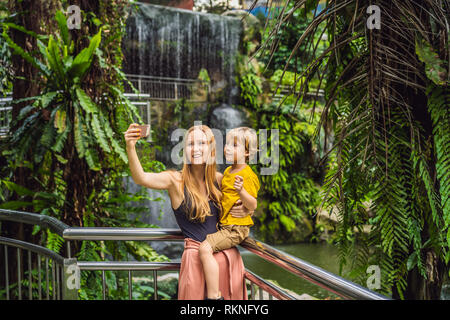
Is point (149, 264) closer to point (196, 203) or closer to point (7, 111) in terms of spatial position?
point (196, 203)

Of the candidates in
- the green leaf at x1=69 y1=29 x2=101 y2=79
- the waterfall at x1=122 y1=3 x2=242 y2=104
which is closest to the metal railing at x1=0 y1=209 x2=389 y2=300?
the green leaf at x1=69 y1=29 x2=101 y2=79

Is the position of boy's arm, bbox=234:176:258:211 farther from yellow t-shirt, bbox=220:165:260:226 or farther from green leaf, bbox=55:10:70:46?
green leaf, bbox=55:10:70:46

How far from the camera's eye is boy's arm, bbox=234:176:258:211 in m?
1.69

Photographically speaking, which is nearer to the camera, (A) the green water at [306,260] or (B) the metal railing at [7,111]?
(B) the metal railing at [7,111]

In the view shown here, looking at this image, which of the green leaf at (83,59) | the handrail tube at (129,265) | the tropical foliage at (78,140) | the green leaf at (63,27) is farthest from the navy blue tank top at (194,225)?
the green leaf at (63,27)

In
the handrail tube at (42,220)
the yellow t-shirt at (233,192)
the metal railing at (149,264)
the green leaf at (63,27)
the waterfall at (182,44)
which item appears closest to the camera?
the metal railing at (149,264)

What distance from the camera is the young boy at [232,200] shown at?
1.71 metres

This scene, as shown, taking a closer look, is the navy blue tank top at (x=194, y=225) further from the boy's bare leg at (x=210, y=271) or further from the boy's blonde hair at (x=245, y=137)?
the boy's blonde hair at (x=245, y=137)

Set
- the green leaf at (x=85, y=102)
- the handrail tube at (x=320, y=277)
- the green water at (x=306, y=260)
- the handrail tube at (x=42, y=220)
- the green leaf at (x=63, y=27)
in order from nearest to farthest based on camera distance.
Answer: the handrail tube at (x=320, y=277) → the handrail tube at (x=42, y=220) → the green leaf at (x=85, y=102) → the green leaf at (x=63, y=27) → the green water at (x=306, y=260)

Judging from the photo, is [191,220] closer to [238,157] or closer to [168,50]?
[238,157]

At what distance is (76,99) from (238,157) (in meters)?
2.31

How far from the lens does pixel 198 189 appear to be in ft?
6.09

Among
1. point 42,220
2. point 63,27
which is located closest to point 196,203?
point 42,220
